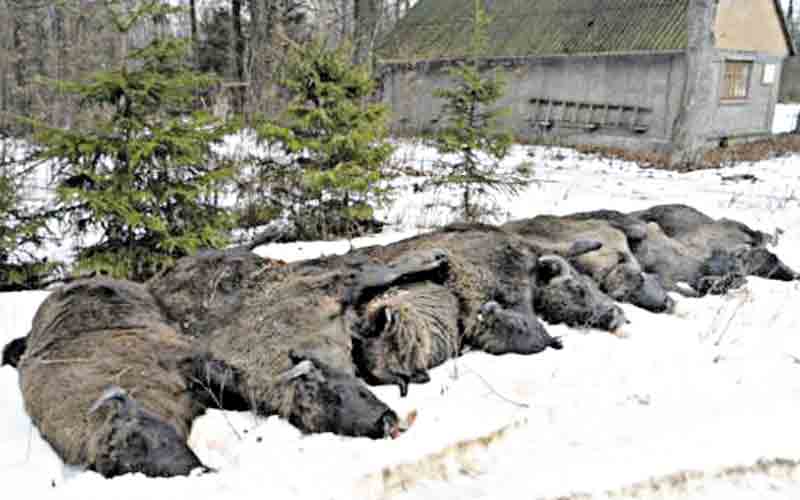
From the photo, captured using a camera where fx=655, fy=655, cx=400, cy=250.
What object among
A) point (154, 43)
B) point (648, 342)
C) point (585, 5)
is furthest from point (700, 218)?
point (585, 5)

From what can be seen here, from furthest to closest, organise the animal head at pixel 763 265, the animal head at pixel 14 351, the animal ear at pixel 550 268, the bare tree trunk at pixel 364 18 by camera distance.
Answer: the bare tree trunk at pixel 364 18 < the animal head at pixel 763 265 < the animal ear at pixel 550 268 < the animal head at pixel 14 351

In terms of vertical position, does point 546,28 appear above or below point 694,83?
above

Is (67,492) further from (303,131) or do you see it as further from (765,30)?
(765,30)

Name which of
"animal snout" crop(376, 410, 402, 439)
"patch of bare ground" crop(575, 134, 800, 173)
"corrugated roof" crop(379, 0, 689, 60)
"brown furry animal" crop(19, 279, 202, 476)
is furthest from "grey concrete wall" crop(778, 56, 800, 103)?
"brown furry animal" crop(19, 279, 202, 476)

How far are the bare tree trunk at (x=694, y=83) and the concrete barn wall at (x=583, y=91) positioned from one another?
1512 millimetres

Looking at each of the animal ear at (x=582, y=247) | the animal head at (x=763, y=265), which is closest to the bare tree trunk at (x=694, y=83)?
the animal head at (x=763, y=265)

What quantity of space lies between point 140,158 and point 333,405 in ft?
10.8

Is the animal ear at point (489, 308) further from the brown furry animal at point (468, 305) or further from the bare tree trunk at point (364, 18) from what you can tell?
the bare tree trunk at point (364, 18)

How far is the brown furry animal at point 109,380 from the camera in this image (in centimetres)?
272

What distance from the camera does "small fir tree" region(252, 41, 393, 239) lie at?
6562 mm

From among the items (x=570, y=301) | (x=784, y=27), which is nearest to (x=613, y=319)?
(x=570, y=301)

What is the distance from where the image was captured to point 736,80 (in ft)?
58.8

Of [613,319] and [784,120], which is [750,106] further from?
[613,319]

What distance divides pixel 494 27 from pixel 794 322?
1677 cm
